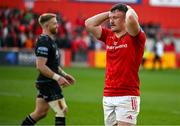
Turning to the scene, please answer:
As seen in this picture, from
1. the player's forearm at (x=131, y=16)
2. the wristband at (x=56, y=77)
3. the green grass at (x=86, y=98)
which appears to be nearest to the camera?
the player's forearm at (x=131, y=16)

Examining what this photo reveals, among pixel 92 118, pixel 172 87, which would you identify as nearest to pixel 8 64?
pixel 172 87

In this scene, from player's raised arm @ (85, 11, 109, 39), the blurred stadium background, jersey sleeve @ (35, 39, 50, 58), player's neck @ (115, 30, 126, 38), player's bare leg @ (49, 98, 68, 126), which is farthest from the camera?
the blurred stadium background

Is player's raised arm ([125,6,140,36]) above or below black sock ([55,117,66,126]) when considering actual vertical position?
above

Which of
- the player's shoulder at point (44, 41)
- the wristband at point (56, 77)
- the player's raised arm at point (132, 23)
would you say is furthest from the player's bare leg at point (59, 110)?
the player's raised arm at point (132, 23)

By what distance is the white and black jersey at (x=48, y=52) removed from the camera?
1137 cm

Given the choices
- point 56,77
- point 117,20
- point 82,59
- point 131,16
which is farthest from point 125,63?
point 82,59

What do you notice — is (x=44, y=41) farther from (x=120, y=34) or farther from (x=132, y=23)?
(x=132, y=23)

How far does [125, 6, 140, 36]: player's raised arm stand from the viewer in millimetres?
9031

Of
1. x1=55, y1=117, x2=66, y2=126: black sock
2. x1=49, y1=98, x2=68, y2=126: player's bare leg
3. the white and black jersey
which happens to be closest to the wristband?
the white and black jersey

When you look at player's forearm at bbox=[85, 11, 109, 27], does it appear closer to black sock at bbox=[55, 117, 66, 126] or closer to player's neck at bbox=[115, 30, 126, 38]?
player's neck at bbox=[115, 30, 126, 38]

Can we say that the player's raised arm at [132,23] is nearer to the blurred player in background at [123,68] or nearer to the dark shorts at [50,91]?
the blurred player in background at [123,68]

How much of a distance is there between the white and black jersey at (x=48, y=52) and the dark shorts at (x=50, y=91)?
0.27ft

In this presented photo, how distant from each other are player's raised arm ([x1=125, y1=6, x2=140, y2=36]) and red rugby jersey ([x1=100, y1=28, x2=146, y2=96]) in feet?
0.44

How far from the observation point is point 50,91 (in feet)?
38.0
